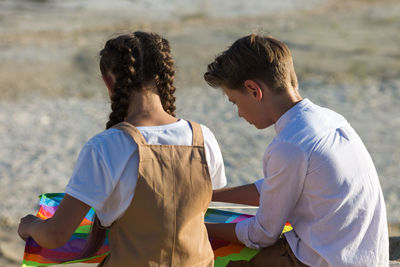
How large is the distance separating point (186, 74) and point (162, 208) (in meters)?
7.22

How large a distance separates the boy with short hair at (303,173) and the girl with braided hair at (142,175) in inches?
9.1

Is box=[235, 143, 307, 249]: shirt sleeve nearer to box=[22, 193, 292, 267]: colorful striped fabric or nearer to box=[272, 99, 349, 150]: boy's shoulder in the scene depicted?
box=[272, 99, 349, 150]: boy's shoulder

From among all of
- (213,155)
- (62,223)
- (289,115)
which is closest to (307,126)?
(289,115)

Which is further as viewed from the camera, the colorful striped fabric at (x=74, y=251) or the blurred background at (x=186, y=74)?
the blurred background at (x=186, y=74)

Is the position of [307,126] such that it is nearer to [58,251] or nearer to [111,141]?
[111,141]

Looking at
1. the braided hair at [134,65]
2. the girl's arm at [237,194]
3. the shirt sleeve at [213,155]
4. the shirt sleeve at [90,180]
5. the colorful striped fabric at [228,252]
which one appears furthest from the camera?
the girl's arm at [237,194]

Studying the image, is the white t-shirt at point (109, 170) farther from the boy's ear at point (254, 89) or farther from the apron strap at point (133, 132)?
the boy's ear at point (254, 89)

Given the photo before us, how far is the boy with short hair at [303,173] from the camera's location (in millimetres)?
2039

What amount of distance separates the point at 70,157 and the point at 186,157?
14.3ft

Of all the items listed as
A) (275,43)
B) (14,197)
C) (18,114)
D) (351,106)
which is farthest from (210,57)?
(275,43)

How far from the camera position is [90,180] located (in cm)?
183

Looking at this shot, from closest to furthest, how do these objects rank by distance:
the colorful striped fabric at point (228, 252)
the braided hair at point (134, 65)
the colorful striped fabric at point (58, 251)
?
the braided hair at point (134, 65), the colorful striped fabric at point (58, 251), the colorful striped fabric at point (228, 252)

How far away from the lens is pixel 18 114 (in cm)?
729

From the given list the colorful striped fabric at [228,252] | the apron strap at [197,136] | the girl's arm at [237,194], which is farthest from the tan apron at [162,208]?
the girl's arm at [237,194]
